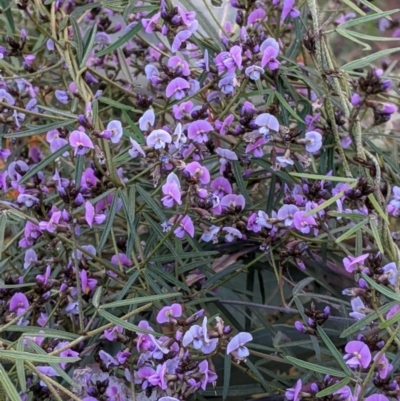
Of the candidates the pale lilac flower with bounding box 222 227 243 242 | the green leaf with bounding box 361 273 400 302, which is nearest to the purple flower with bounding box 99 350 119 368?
the pale lilac flower with bounding box 222 227 243 242

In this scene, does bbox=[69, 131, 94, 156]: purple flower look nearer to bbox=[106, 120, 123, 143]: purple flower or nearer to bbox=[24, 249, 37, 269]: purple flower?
bbox=[106, 120, 123, 143]: purple flower

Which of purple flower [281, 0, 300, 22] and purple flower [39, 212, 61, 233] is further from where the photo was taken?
purple flower [281, 0, 300, 22]

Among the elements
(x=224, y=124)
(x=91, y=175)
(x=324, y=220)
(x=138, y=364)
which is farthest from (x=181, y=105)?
(x=138, y=364)

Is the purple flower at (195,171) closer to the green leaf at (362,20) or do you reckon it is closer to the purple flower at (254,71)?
the purple flower at (254,71)

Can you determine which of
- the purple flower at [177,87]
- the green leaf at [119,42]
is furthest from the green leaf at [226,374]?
the green leaf at [119,42]

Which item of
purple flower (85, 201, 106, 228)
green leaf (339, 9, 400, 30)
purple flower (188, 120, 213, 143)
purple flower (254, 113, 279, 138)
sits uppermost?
green leaf (339, 9, 400, 30)

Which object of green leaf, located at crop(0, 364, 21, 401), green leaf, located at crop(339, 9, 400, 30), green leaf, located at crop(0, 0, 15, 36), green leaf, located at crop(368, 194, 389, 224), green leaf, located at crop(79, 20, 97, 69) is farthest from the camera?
green leaf, located at crop(0, 0, 15, 36)
